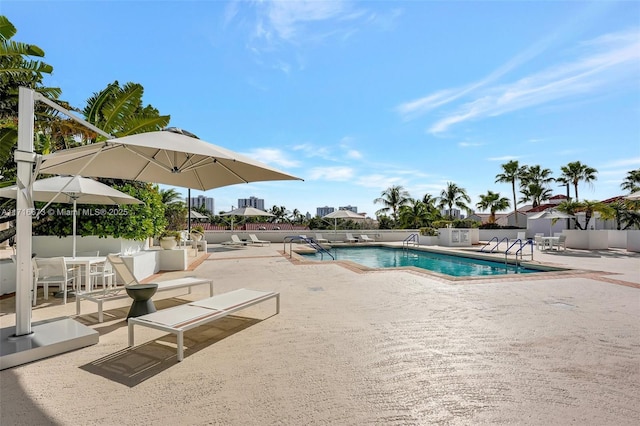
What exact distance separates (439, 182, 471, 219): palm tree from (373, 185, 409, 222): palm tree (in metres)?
4.61

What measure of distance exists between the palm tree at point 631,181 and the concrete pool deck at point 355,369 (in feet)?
108

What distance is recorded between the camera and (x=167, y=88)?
11547 millimetres

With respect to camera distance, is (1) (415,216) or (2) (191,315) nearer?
(2) (191,315)

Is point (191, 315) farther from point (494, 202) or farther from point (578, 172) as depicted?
point (578, 172)

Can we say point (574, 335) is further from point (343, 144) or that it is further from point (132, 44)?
point (343, 144)

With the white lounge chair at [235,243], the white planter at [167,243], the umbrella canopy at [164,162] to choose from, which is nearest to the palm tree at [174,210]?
the white lounge chair at [235,243]

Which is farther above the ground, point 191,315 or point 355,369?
point 191,315

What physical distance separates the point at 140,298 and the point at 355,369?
340cm

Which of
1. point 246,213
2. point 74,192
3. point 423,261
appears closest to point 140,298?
point 74,192

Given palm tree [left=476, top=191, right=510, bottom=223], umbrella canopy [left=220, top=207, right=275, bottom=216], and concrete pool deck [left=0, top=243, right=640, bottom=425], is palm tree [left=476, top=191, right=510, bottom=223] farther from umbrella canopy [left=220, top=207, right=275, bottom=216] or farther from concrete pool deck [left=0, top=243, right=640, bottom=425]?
concrete pool deck [left=0, top=243, right=640, bottom=425]

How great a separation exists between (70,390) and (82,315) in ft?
9.51

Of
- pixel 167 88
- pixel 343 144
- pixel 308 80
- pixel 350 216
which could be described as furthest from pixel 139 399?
pixel 343 144

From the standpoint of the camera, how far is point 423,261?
15.5 m

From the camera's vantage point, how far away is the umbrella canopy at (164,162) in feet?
13.4
